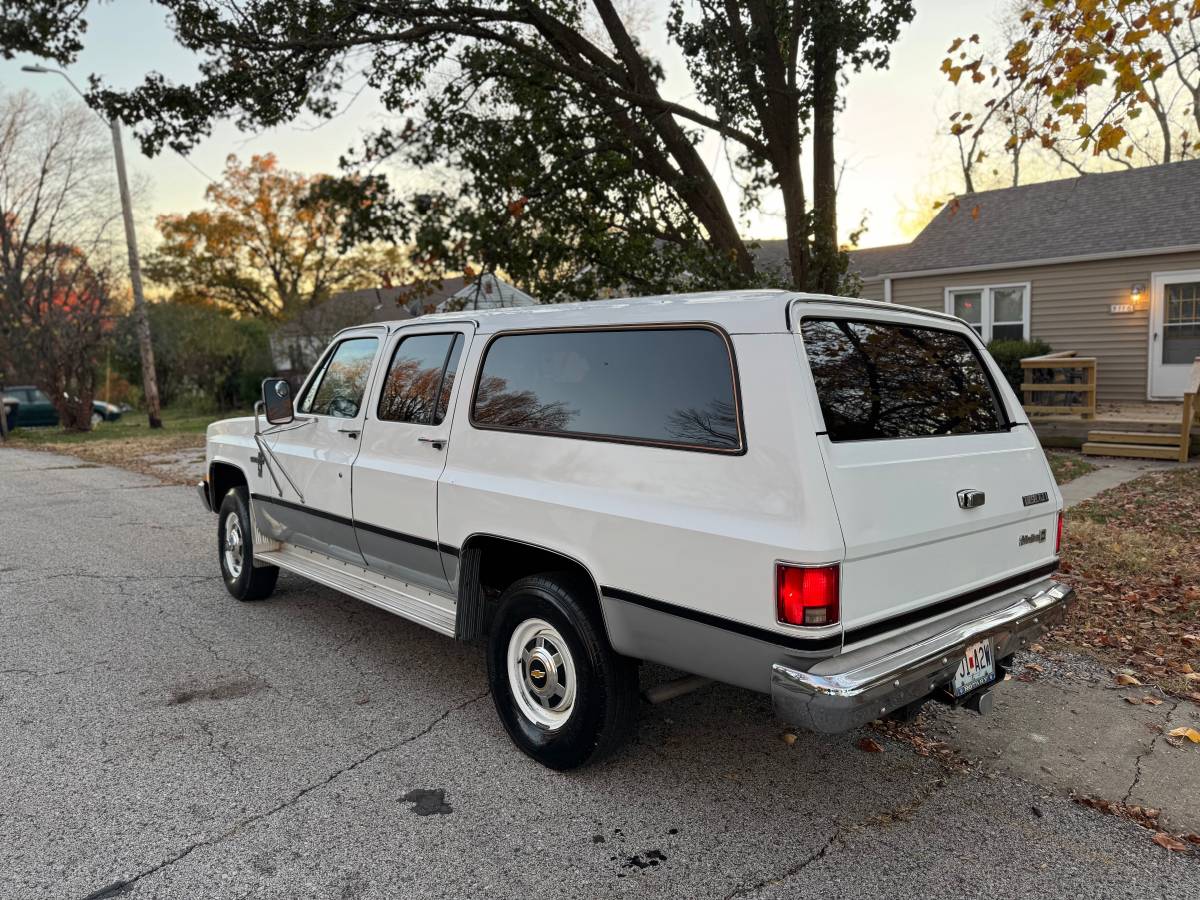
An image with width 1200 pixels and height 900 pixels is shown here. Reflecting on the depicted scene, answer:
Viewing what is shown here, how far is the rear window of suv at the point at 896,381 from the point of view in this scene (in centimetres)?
310

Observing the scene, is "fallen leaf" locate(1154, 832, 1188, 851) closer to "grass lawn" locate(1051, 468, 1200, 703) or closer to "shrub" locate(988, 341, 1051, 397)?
"grass lawn" locate(1051, 468, 1200, 703)

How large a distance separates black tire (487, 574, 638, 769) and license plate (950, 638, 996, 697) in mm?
1245

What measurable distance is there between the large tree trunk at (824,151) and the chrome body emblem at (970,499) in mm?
5903

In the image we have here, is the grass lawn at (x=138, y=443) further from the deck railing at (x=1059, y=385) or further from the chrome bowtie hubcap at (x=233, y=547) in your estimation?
the deck railing at (x=1059, y=385)

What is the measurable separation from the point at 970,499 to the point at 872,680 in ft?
2.99

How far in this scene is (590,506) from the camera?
3.29 meters

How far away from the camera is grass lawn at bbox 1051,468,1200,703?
15.5ft

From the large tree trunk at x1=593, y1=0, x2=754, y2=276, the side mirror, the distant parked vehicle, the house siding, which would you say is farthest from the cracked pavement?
the distant parked vehicle

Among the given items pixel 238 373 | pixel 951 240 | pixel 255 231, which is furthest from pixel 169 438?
pixel 255 231

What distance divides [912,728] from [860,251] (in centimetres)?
2542

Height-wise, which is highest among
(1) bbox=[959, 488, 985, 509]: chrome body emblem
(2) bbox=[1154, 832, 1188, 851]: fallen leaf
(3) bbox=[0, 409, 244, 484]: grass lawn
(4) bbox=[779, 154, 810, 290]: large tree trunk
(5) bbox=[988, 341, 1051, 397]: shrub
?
(4) bbox=[779, 154, 810, 290]: large tree trunk

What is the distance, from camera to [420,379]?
444 cm

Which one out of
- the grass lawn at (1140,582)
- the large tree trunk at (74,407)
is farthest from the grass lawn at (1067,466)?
the large tree trunk at (74,407)

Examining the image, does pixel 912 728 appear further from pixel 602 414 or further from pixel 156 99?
pixel 156 99
